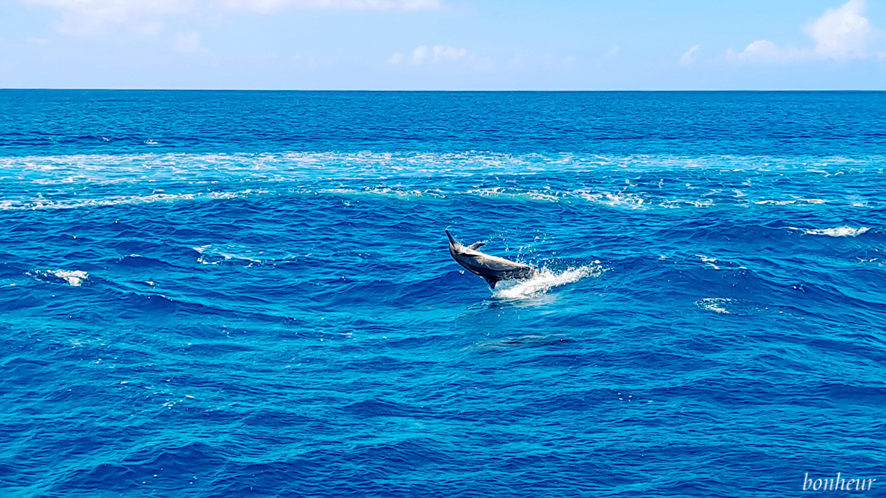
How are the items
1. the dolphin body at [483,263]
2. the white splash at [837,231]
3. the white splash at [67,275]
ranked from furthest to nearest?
the white splash at [837,231], the white splash at [67,275], the dolphin body at [483,263]

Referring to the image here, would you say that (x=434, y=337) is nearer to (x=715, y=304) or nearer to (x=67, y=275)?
(x=715, y=304)

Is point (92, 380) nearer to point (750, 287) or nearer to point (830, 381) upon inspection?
point (830, 381)

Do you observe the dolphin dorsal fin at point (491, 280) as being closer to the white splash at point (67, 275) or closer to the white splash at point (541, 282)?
the white splash at point (541, 282)

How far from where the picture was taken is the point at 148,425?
40.8 m

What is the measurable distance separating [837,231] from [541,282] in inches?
1281

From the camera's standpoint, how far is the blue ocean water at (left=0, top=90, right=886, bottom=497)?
37.1 meters

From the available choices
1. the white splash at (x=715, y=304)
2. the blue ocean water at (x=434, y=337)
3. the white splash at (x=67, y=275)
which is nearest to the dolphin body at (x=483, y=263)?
the blue ocean water at (x=434, y=337)

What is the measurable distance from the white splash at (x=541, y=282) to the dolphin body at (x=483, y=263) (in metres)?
1.77

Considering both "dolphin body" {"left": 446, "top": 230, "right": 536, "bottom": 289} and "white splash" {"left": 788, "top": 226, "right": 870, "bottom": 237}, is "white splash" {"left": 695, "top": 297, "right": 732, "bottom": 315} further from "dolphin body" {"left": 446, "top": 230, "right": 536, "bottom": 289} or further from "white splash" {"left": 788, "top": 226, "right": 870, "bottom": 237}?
"white splash" {"left": 788, "top": 226, "right": 870, "bottom": 237}

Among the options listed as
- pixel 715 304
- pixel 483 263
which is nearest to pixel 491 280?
pixel 483 263

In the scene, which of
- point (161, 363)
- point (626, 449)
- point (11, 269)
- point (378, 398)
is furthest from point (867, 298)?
point (11, 269)

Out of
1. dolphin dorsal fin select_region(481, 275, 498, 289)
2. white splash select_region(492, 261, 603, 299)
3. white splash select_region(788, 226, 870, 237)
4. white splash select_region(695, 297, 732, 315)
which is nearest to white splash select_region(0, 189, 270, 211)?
white splash select_region(492, 261, 603, 299)

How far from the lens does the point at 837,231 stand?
3017 inches

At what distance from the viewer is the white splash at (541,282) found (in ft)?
200
